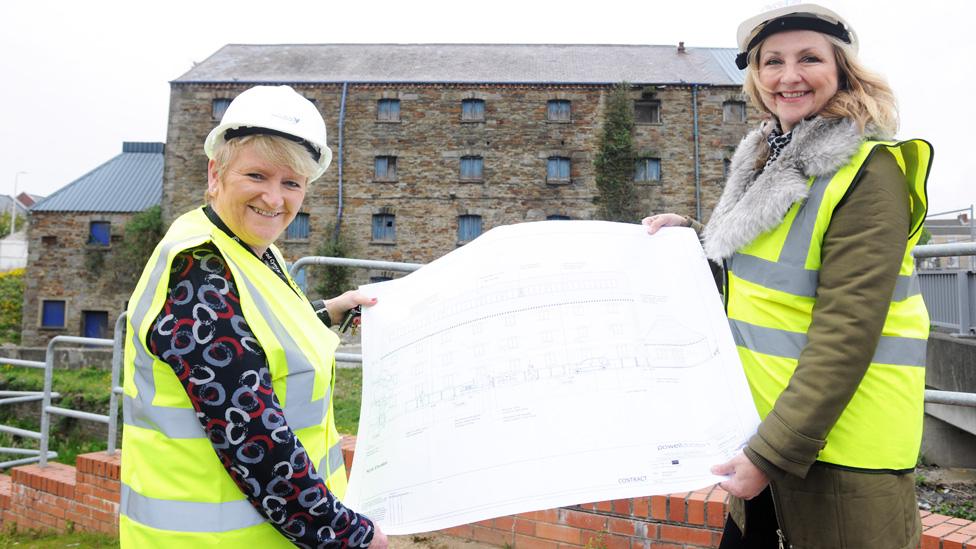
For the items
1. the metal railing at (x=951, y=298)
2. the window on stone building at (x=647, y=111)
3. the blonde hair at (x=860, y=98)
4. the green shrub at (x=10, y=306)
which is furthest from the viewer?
the green shrub at (x=10, y=306)

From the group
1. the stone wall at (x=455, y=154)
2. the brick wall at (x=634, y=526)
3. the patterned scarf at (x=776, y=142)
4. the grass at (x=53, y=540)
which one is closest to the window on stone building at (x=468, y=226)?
the stone wall at (x=455, y=154)

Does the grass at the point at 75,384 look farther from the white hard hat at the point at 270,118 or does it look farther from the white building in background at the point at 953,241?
the white building in background at the point at 953,241

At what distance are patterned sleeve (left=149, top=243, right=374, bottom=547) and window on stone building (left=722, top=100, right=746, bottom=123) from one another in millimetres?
28860

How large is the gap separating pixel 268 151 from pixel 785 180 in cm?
135

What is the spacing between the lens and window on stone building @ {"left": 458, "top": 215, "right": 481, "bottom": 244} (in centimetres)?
2719

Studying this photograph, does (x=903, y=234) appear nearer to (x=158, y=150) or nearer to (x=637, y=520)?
(x=637, y=520)

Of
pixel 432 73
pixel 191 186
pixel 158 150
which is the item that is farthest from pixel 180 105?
pixel 432 73

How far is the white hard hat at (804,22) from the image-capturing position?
1574 millimetres

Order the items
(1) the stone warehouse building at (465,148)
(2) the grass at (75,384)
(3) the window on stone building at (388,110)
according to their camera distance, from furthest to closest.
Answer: (3) the window on stone building at (388,110) < (1) the stone warehouse building at (465,148) < (2) the grass at (75,384)

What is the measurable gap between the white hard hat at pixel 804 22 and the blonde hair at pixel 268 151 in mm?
1298

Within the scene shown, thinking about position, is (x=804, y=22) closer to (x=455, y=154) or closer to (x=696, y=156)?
(x=455, y=154)

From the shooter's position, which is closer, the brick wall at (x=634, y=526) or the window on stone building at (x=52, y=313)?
the brick wall at (x=634, y=526)

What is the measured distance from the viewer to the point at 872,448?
1437 millimetres

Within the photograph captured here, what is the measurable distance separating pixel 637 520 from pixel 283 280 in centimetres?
211
